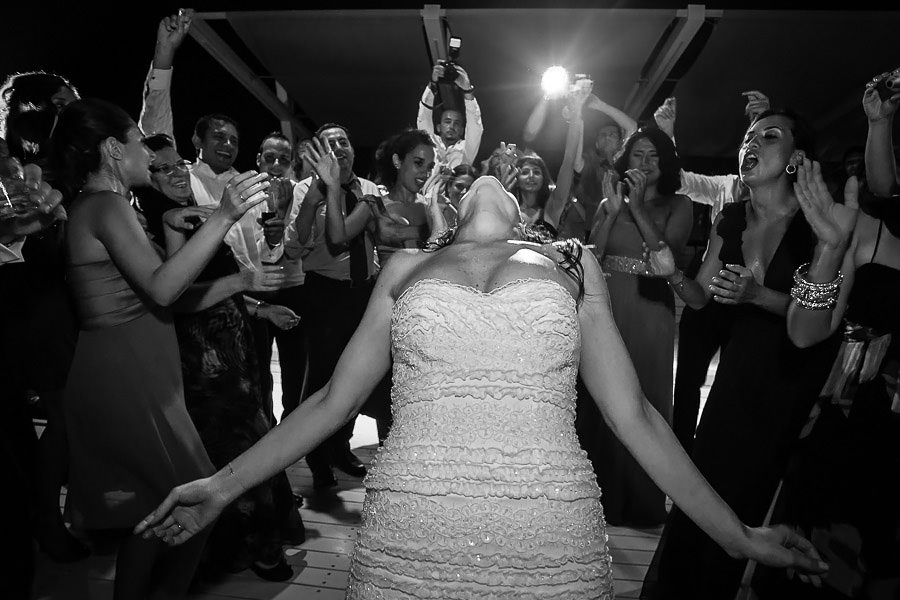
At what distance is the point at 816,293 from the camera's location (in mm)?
1718

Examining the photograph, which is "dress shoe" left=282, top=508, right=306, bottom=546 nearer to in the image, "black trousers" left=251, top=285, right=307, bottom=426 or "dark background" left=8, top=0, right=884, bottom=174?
"black trousers" left=251, top=285, right=307, bottom=426

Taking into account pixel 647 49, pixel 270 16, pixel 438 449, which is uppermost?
pixel 647 49

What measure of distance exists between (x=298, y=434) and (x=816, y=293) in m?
1.45

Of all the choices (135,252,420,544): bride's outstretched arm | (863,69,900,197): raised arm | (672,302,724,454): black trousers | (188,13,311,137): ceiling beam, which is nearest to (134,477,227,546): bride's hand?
(135,252,420,544): bride's outstretched arm

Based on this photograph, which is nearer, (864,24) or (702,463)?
(702,463)

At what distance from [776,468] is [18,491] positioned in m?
2.26

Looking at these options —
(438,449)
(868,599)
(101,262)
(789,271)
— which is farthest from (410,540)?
(789,271)

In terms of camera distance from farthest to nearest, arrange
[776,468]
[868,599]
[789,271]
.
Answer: [789,271]
[776,468]
[868,599]

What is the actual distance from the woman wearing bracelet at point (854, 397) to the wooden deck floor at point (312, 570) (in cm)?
76

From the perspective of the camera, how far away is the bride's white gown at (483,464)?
41.9 inches

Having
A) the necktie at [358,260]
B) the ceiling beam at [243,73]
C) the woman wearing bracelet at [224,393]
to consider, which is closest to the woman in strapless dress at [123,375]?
the woman wearing bracelet at [224,393]

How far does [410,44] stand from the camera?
582 centimetres

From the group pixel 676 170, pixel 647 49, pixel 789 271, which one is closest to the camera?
pixel 789 271

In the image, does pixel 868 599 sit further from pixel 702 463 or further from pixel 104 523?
pixel 104 523
